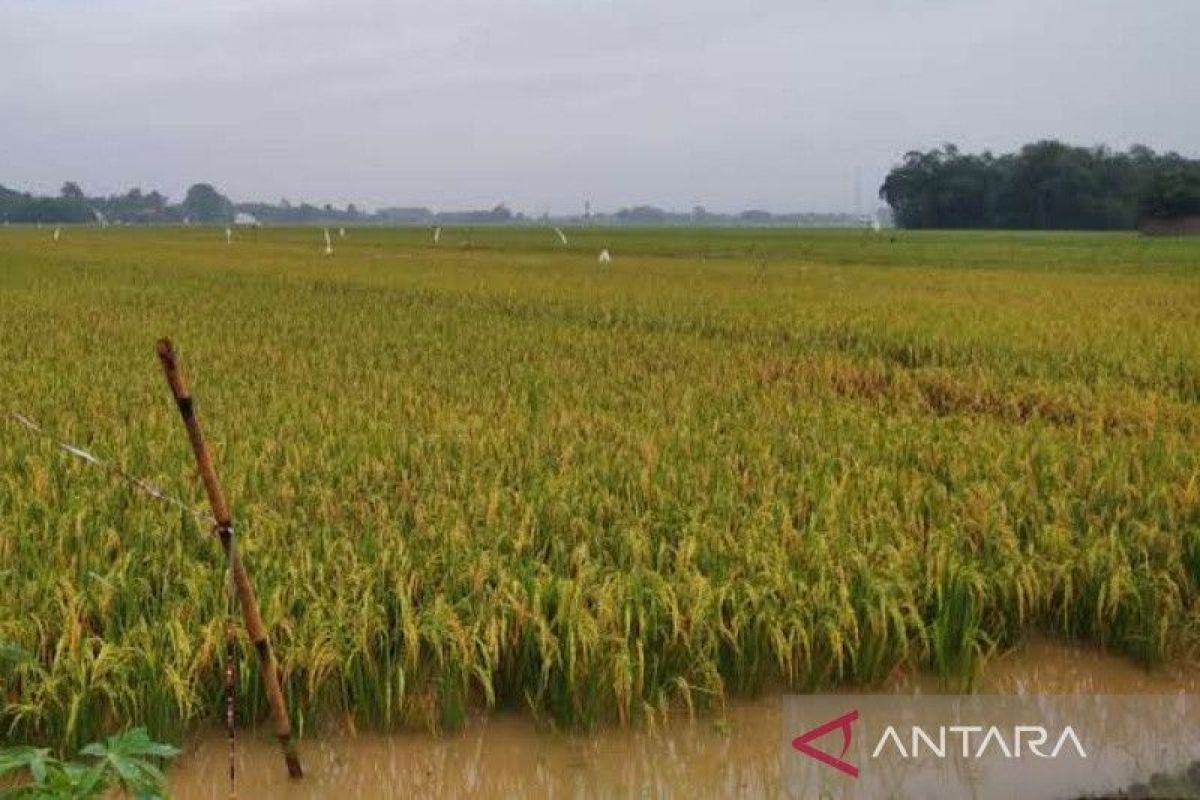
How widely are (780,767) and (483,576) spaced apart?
1.11 metres

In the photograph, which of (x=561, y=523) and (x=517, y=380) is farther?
(x=517, y=380)

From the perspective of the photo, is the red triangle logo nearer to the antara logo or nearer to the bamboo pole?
the antara logo

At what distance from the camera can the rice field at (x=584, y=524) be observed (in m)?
3.28

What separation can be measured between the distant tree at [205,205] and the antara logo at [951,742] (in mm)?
157689

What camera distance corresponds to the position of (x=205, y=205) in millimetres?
154250

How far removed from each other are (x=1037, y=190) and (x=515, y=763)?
70068 millimetres

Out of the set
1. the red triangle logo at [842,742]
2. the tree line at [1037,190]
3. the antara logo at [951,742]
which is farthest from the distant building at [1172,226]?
the red triangle logo at [842,742]

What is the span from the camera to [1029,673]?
3.76 meters

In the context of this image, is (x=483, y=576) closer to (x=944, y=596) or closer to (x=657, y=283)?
(x=944, y=596)

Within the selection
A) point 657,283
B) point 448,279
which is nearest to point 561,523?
point 657,283

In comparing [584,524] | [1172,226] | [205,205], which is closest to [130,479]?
[584,524]

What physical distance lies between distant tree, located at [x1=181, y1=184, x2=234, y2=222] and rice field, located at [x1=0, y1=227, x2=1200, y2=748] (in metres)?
153

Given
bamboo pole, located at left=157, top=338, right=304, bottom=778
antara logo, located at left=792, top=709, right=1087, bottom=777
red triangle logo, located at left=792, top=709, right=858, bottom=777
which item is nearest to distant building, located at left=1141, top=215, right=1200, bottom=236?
antara logo, located at left=792, top=709, right=1087, bottom=777

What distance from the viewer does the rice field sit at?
328 centimetres
